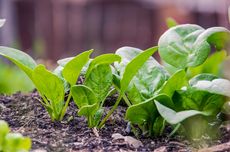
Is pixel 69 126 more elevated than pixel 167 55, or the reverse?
pixel 167 55

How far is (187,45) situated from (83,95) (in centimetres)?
34

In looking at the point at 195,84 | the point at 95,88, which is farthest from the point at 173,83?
the point at 95,88

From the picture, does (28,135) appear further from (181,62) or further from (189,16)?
(189,16)

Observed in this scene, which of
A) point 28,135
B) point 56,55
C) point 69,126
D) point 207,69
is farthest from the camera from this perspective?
point 56,55

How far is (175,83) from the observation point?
1.24 m

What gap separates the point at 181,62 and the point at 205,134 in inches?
8.2

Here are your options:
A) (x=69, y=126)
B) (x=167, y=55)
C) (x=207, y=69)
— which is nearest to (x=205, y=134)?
(x=167, y=55)

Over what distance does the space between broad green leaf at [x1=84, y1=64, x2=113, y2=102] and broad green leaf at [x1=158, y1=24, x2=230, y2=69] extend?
0.58ft

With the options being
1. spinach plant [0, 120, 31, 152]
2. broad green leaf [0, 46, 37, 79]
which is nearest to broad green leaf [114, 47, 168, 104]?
broad green leaf [0, 46, 37, 79]

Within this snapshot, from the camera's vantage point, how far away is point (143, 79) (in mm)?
1317

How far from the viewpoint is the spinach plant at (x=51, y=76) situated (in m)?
1.20

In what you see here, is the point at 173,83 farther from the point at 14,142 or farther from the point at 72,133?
the point at 14,142

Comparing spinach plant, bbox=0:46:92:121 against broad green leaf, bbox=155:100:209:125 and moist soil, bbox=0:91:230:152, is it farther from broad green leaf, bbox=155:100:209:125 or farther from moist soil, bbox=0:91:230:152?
broad green leaf, bbox=155:100:209:125

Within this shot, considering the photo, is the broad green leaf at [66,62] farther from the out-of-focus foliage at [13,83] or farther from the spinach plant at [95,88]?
the out-of-focus foliage at [13,83]
